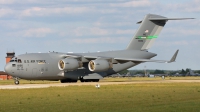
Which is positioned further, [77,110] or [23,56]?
[23,56]

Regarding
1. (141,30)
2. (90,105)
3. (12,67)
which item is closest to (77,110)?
(90,105)

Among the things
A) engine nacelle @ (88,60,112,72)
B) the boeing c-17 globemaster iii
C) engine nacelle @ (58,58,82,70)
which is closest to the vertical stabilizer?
the boeing c-17 globemaster iii

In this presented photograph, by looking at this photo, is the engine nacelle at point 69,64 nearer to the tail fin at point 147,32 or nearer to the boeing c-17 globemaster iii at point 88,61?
the boeing c-17 globemaster iii at point 88,61

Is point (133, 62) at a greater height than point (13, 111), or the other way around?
point (133, 62)

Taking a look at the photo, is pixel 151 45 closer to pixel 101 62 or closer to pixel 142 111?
pixel 101 62

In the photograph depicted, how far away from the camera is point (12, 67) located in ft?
156

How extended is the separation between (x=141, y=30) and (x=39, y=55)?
13025mm

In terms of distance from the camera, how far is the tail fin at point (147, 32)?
54312mm

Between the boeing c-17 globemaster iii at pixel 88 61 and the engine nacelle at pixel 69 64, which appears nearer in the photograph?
the boeing c-17 globemaster iii at pixel 88 61

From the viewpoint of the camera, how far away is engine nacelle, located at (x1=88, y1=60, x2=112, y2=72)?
1939 inches

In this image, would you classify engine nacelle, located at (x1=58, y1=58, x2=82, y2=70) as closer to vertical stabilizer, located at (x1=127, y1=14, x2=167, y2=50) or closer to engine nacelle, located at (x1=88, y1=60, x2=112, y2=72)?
engine nacelle, located at (x1=88, y1=60, x2=112, y2=72)

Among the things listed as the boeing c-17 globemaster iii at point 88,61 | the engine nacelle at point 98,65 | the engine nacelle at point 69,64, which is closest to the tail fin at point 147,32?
the boeing c-17 globemaster iii at point 88,61

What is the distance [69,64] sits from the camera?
48625mm

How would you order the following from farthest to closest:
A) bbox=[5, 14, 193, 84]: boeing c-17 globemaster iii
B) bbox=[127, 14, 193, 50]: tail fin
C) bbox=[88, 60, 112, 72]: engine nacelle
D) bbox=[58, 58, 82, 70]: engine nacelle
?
1. bbox=[127, 14, 193, 50]: tail fin
2. bbox=[88, 60, 112, 72]: engine nacelle
3. bbox=[58, 58, 82, 70]: engine nacelle
4. bbox=[5, 14, 193, 84]: boeing c-17 globemaster iii
